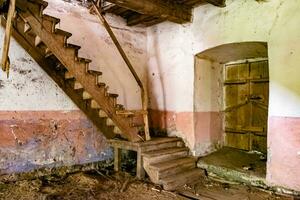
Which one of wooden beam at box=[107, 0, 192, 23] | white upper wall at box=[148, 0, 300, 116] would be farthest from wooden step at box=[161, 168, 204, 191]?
wooden beam at box=[107, 0, 192, 23]

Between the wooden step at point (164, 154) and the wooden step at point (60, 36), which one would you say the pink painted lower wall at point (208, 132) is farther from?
the wooden step at point (60, 36)

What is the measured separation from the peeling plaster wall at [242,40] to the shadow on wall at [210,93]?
0.11 meters

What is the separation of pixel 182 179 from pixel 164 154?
1.65ft

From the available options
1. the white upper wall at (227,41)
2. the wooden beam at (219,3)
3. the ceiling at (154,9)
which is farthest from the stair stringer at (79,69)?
the wooden beam at (219,3)

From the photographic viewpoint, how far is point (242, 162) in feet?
14.2

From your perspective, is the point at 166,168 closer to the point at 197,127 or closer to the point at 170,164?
the point at 170,164

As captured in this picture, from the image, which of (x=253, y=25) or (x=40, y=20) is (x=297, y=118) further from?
(x=40, y=20)

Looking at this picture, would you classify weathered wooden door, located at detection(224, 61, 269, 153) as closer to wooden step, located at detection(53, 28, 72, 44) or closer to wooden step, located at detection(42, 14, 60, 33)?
wooden step, located at detection(53, 28, 72, 44)

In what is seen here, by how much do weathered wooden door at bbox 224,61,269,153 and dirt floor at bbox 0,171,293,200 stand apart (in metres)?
1.23

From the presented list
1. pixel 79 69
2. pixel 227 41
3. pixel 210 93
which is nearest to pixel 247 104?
pixel 210 93

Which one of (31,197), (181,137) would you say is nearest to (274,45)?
(181,137)

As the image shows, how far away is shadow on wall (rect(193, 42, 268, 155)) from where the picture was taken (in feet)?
15.1

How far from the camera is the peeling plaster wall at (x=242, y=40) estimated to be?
337 cm

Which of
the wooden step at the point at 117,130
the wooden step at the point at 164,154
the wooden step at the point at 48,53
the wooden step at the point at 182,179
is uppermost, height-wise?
the wooden step at the point at 48,53
